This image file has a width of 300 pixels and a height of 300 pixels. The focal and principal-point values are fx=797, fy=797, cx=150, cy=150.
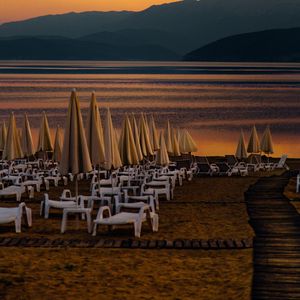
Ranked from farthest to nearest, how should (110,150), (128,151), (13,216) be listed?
(128,151) → (110,150) → (13,216)

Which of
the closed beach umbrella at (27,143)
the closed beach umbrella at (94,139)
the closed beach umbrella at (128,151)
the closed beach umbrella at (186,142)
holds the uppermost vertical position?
Answer: the closed beach umbrella at (94,139)

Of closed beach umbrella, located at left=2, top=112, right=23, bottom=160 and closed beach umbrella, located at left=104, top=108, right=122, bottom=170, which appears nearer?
closed beach umbrella, located at left=104, top=108, right=122, bottom=170

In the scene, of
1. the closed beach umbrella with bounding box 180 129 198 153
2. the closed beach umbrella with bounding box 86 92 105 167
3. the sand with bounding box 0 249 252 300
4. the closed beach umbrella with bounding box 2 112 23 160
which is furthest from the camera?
the closed beach umbrella with bounding box 180 129 198 153

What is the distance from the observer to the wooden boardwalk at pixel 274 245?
8438 millimetres

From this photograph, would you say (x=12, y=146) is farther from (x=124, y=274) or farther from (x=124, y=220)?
(x=124, y=274)

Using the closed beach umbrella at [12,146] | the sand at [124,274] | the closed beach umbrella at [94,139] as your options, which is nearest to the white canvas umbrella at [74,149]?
the closed beach umbrella at [94,139]

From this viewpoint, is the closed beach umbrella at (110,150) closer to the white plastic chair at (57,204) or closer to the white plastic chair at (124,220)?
the white plastic chair at (57,204)

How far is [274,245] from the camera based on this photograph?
1077 centimetres

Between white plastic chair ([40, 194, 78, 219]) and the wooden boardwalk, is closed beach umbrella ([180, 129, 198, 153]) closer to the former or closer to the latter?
the wooden boardwalk

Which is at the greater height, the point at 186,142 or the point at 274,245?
the point at 274,245

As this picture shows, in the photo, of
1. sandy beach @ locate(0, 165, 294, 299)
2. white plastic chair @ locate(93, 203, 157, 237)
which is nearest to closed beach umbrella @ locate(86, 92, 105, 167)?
sandy beach @ locate(0, 165, 294, 299)

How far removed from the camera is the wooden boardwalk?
844cm

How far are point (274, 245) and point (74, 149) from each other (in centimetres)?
349

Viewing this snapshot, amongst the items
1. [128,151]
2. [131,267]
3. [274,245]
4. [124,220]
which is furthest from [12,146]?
[131,267]
